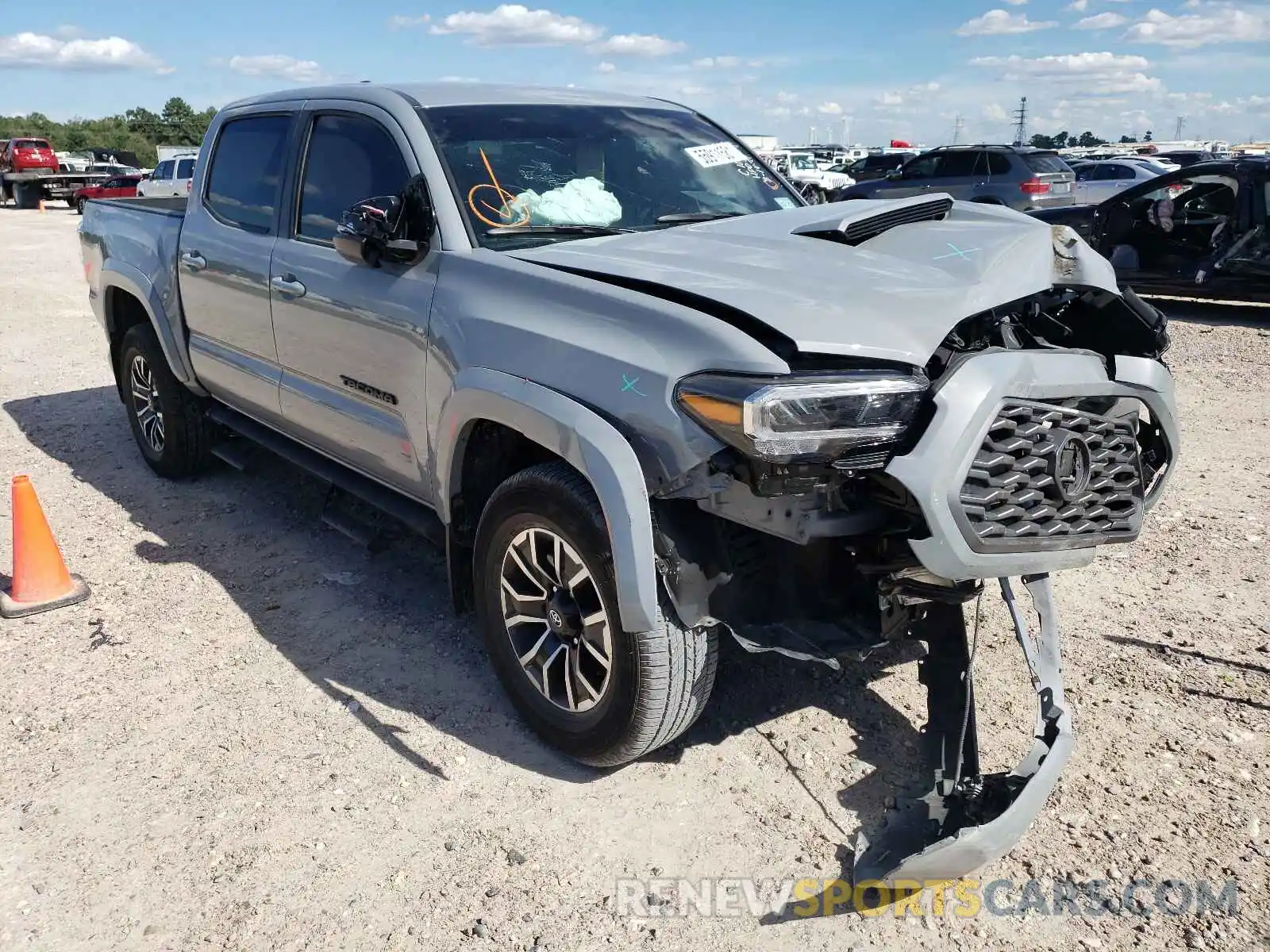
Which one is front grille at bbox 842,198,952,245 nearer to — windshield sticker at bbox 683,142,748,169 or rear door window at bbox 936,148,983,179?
windshield sticker at bbox 683,142,748,169

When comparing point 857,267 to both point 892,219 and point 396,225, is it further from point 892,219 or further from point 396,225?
point 396,225

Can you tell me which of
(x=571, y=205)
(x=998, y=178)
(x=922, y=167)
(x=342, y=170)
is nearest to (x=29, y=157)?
(x=922, y=167)

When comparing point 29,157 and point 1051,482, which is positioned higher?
point 29,157

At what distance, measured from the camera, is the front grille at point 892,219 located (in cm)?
312

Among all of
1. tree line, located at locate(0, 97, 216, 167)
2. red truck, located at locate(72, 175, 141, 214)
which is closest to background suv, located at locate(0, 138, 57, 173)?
red truck, located at locate(72, 175, 141, 214)

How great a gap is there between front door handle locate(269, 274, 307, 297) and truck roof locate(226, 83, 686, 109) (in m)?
0.75

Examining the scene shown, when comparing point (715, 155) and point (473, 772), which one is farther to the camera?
point (715, 155)

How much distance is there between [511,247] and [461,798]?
5.75ft

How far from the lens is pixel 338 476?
4312 millimetres

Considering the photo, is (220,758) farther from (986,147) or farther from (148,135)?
(148,135)

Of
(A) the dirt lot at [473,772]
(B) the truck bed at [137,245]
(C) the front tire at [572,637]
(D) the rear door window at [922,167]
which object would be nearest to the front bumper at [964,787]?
(A) the dirt lot at [473,772]

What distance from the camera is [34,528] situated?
167 inches

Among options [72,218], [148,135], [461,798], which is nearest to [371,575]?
[461,798]
